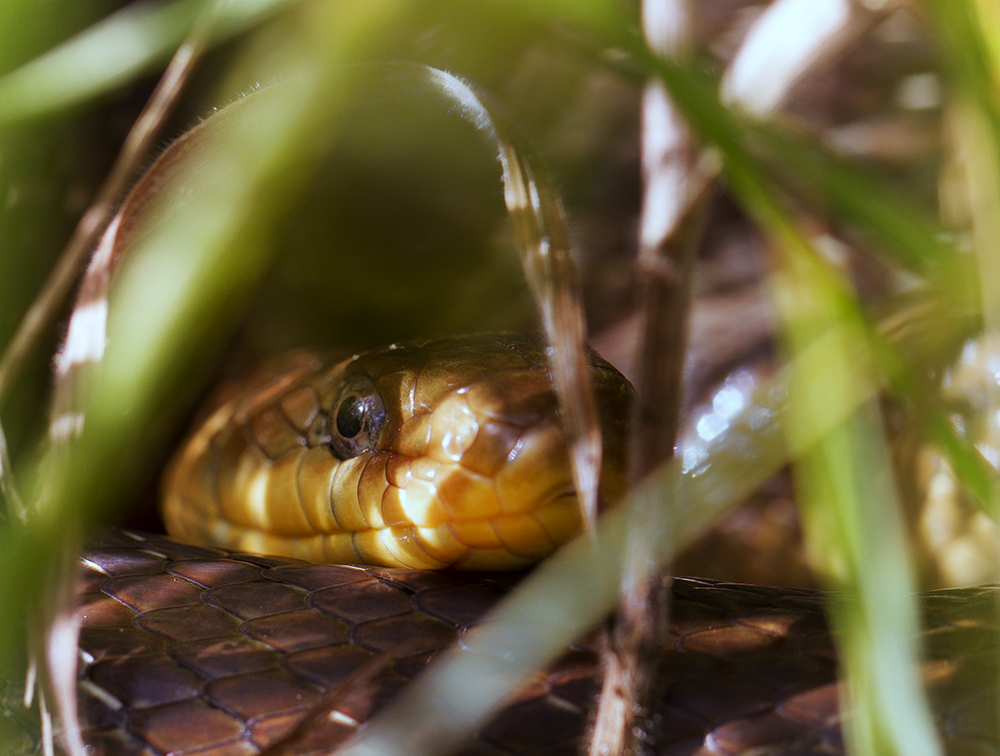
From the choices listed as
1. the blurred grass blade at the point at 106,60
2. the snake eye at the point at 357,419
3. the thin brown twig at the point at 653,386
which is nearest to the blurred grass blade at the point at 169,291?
the blurred grass blade at the point at 106,60

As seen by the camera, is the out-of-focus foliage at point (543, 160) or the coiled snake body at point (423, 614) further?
the coiled snake body at point (423, 614)

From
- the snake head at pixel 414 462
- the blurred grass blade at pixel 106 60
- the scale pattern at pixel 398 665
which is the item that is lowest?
the scale pattern at pixel 398 665

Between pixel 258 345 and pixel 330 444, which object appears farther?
pixel 258 345

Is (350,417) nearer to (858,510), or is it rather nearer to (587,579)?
(587,579)

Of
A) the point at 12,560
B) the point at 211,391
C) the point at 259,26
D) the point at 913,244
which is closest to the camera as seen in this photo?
the point at 12,560

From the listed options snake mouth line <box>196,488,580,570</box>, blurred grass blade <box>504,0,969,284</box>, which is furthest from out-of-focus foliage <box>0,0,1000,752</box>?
snake mouth line <box>196,488,580,570</box>

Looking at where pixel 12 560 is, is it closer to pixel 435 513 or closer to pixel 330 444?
pixel 435 513

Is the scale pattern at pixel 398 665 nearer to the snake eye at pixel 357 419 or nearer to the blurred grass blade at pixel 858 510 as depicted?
the blurred grass blade at pixel 858 510

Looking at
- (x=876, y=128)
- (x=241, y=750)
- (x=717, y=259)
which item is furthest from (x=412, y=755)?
(x=876, y=128)
